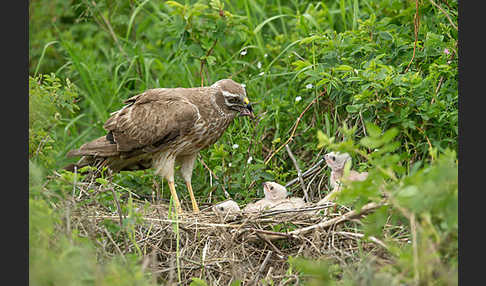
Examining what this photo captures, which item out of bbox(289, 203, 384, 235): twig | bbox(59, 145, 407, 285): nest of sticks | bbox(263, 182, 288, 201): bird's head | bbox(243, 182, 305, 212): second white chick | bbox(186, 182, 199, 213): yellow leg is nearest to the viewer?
bbox(289, 203, 384, 235): twig

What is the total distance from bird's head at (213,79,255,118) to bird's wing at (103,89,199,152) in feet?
0.93

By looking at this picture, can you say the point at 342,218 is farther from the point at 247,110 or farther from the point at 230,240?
the point at 247,110

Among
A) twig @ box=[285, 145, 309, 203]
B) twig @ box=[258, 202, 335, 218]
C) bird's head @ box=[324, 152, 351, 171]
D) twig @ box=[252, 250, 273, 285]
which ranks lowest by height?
twig @ box=[285, 145, 309, 203]

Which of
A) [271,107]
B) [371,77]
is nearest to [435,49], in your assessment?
[371,77]

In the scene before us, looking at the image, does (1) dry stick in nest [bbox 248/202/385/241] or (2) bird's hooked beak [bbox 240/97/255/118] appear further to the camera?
(2) bird's hooked beak [bbox 240/97/255/118]

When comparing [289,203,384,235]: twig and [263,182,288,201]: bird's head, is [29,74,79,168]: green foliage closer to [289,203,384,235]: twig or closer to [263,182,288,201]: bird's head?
[263,182,288,201]: bird's head

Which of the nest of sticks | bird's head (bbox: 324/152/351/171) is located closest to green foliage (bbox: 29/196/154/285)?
the nest of sticks

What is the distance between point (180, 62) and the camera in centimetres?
680

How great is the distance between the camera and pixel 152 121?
5.44 metres

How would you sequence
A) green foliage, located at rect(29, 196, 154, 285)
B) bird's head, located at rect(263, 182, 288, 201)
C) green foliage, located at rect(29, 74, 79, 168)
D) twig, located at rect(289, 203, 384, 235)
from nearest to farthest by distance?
green foliage, located at rect(29, 196, 154, 285) < twig, located at rect(289, 203, 384, 235) < green foliage, located at rect(29, 74, 79, 168) < bird's head, located at rect(263, 182, 288, 201)

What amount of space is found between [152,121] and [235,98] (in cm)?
74

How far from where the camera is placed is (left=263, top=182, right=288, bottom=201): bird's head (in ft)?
16.9

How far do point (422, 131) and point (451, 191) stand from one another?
→ 205 cm

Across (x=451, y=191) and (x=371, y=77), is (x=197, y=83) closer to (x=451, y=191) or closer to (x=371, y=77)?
(x=371, y=77)
